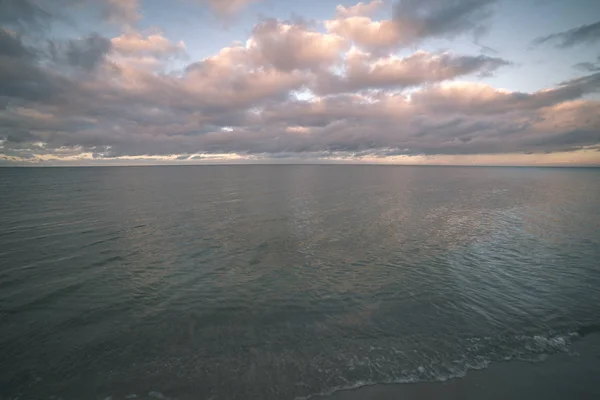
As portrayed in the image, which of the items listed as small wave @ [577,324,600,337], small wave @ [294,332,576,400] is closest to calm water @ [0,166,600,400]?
small wave @ [294,332,576,400]

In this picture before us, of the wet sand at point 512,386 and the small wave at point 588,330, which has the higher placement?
the wet sand at point 512,386

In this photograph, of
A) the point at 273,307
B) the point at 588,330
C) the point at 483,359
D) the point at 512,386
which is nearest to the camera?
the point at 512,386

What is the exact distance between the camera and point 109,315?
53.6 ft

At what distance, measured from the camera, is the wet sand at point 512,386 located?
10.6 m

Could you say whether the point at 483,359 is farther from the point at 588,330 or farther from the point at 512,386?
the point at 588,330

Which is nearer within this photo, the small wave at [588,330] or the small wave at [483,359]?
the small wave at [483,359]

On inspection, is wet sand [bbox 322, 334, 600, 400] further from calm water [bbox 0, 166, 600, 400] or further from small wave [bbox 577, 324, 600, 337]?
small wave [bbox 577, 324, 600, 337]

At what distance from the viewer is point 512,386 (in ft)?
36.4

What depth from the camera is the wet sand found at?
1064 centimetres

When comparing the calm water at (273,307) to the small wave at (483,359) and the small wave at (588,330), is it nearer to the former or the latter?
the small wave at (483,359)

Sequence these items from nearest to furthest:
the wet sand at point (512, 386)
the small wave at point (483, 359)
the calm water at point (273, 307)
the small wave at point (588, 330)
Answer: the wet sand at point (512, 386) < the small wave at point (483, 359) < the calm water at point (273, 307) < the small wave at point (588, 330)

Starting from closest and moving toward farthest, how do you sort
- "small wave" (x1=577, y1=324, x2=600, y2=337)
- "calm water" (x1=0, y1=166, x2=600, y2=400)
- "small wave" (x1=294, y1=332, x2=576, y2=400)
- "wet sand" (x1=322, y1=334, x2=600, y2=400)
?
"wet sand" (x1=322, y1=334, x2=600, y2=400), "small wave" (x1=294, y1=332, x2=576, y2=400), "calm water" (x1=0, y1=166, x2=600, y2=400), "small wave" (x1=577, y1=324, x2=600, y2=337)

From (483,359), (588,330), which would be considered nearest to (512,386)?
(483,359)

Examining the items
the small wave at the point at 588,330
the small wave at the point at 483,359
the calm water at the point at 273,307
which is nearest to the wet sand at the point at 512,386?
the small wave at the point at 483,359
